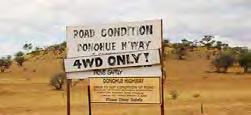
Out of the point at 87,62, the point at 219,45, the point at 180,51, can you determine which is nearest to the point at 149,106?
the point at 87,62

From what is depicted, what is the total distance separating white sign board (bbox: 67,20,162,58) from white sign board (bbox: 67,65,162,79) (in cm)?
40

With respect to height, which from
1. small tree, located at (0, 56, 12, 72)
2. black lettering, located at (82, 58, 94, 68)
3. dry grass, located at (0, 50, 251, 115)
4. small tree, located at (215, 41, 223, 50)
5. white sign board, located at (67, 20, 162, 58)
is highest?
small tree, located at (215, 41, 223, 50)

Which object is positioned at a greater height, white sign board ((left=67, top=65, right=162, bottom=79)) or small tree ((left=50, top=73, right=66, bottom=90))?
white sign board ((left=67, top=65, right=162, bottom=79))

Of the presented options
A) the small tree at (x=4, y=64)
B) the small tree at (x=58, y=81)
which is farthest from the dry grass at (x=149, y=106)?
the small tree at (x=4, y=64)

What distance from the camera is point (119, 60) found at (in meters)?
11.8

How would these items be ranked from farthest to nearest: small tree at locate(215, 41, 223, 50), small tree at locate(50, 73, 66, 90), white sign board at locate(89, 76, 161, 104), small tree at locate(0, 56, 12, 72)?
small tree at locate(215, 41, 223, 50), small tree at locate(0, 56, 12, 72), small tree at locate(50, 73, 66, 90), white sign board at locate(89, 76, 161, 104)

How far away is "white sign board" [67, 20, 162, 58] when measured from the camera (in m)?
11.2

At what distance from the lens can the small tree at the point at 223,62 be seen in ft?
213

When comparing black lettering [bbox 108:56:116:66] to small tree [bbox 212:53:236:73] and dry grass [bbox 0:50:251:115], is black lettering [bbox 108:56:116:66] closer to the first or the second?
dry grass [bbox 0:50:251:115]

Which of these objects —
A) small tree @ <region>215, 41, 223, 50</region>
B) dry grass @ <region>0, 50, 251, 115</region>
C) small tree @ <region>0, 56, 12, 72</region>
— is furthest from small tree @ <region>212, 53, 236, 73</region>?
small tree @ <region>215, 41, 223, 50</region>

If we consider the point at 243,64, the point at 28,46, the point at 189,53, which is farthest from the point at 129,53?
the point at 28,46

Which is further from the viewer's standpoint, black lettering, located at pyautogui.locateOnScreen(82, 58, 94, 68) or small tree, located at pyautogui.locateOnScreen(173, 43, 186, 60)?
small tree, located at pyautogui.locateOnScreen(173, 43, 186, 60)

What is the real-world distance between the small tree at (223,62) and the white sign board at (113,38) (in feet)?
177

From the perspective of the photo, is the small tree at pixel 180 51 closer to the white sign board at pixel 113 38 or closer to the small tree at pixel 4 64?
the small tree at pixel 4 64
